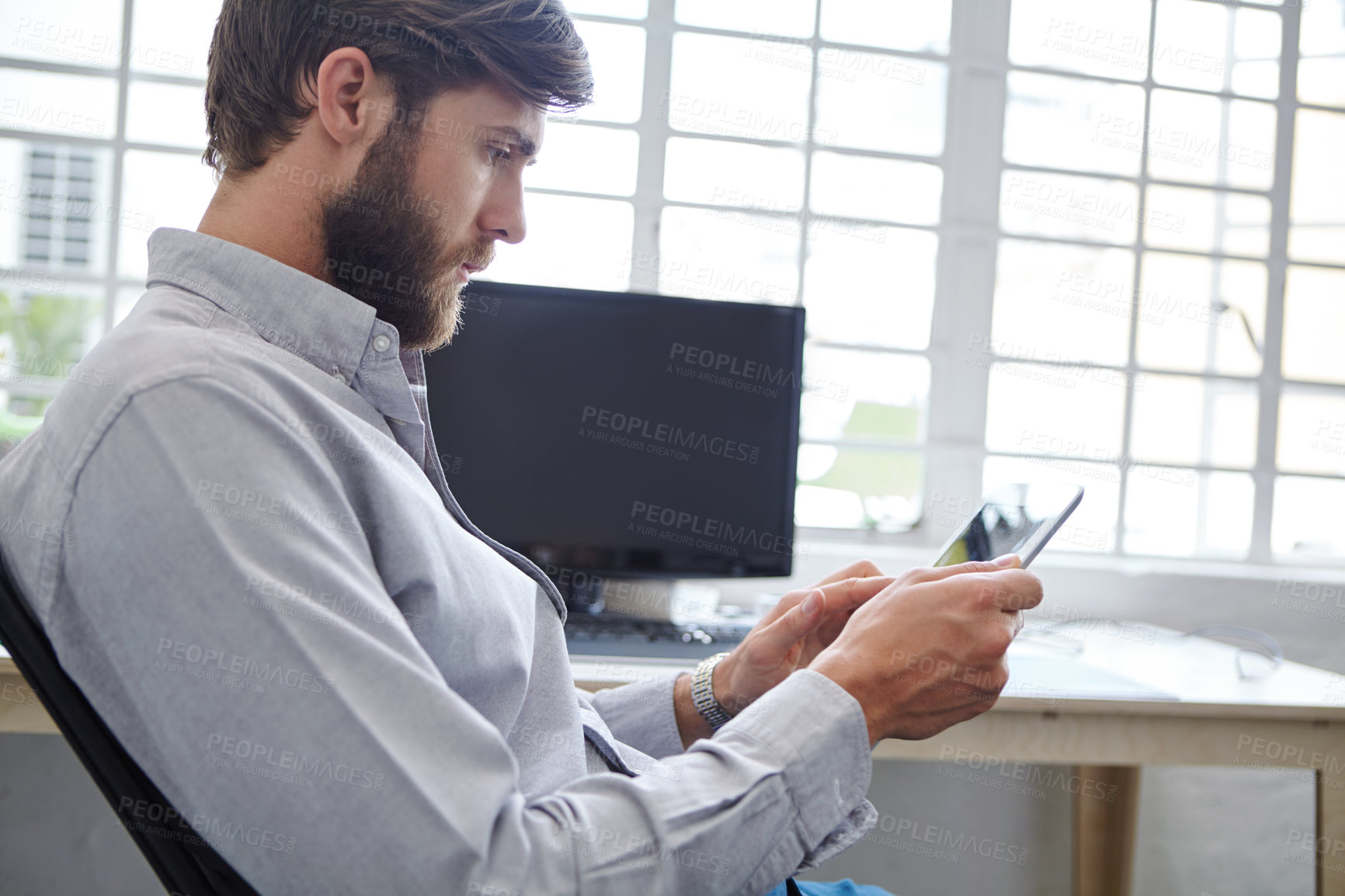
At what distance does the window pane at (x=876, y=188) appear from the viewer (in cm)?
190

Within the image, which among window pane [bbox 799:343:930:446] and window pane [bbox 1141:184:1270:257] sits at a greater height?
window pane [bbox 1141:184:1270:257]

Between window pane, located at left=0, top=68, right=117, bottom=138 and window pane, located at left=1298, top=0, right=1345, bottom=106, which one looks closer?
window pane, located at left=0, top=68, right=117, bottom=138

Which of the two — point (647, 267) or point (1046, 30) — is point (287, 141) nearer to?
point (647, 267)

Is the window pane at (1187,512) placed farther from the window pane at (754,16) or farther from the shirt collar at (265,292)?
the shirt collar at (265,292)

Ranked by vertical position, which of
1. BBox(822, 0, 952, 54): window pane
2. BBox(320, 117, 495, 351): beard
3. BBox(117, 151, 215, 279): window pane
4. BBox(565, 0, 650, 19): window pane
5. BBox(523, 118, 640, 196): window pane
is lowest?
BBox(320, 117, 495, 351): beard

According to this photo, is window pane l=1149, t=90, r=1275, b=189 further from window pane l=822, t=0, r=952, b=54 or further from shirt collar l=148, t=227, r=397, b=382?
shirt collar l=148, t=227, r=397, b=382

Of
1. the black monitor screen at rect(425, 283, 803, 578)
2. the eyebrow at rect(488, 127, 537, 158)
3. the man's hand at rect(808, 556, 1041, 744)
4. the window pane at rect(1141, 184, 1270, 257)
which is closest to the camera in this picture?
the man's hand at rect(808, 556, 1041, 744)

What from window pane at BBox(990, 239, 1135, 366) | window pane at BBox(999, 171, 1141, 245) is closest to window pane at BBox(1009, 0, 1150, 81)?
window pane at BBox(999, 171, 1141, 245)

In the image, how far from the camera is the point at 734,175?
6.12ft

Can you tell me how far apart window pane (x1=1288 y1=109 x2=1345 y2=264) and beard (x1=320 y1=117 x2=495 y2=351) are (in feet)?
6.84

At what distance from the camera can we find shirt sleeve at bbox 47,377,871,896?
44 cm

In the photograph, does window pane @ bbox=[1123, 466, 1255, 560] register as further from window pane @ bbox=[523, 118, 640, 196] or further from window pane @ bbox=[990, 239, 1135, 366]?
window pane @ bbox=[523, 118, 640, 196]

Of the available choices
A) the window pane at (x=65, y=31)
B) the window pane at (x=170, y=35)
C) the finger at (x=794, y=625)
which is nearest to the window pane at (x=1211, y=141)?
the finger at (x=794, y=625)

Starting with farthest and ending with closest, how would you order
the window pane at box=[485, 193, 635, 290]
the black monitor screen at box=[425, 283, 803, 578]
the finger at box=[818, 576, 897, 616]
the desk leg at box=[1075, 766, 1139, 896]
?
the window pane at box=[485, 193, 635, 290]
the desk leg at box=[1075, 766, 1139, 896]
the black monitor screen at box=[425, 283, 803, 578]
the finger at box=[818, 576, 897, 616]
